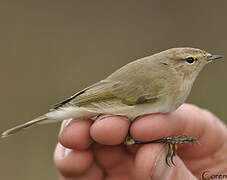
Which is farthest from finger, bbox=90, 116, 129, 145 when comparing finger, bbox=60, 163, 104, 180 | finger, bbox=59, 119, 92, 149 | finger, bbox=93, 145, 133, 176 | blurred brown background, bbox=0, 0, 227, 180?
blurred brown background, bbox=0, 0, 227, 180

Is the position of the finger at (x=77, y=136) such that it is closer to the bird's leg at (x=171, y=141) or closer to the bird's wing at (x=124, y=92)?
the bird's wing at (x=124, y=92)

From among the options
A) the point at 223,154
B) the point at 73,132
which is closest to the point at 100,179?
the point at 73,132

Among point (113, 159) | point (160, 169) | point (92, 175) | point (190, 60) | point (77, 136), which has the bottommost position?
point (92, 175)

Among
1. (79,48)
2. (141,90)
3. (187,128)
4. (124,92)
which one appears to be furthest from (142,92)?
(79,48)

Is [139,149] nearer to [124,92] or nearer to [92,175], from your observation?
[124,92]

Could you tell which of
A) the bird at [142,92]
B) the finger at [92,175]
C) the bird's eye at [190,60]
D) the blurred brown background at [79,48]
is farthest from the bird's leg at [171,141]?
the blurred brown background at [79,48]

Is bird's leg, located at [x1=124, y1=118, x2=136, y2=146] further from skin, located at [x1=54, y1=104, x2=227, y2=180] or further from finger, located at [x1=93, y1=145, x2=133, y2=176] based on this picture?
finger, located at [x1=93, y1=145, x2=133, y2=176]
